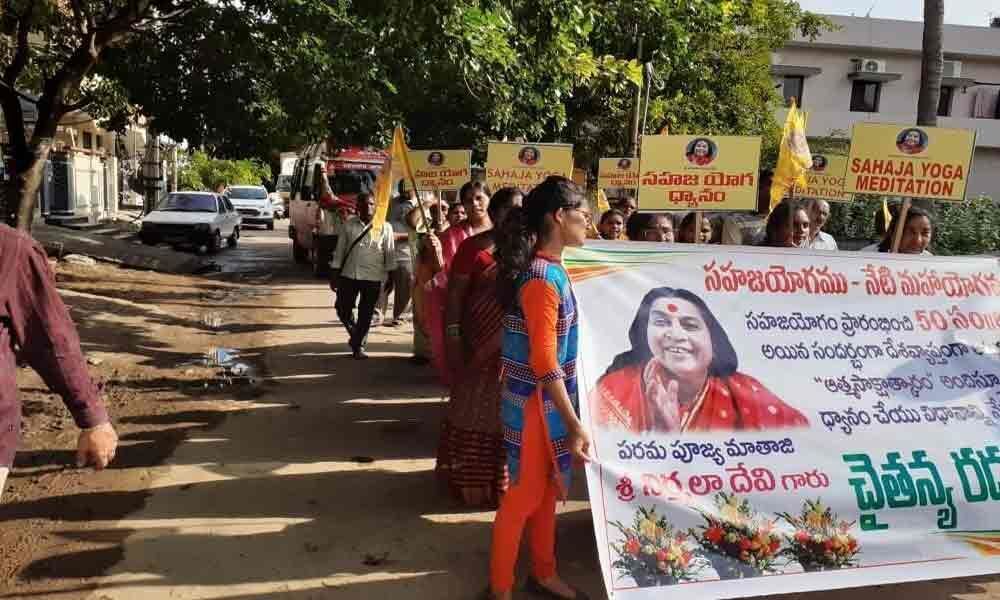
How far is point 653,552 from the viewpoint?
2.97 metres

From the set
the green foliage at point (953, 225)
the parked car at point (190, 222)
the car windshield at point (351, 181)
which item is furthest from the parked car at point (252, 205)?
the green foliage at point (953, 225)

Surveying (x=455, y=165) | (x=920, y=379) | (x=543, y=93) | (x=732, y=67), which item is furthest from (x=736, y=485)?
(x=732, y=67)

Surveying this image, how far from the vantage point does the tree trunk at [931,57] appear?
29.2 ft

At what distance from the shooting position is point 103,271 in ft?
42.8

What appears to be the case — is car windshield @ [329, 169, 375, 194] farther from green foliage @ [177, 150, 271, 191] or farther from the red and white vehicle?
green foliage @ [177, 150, 271, 191]

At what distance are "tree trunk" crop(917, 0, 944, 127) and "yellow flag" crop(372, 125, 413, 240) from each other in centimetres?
649

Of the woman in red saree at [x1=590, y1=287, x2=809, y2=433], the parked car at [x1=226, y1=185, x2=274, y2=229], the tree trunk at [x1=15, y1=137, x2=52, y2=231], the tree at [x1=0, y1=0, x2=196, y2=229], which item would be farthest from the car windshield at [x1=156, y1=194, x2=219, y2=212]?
the woman in red saree at [x1=590, y1=287, x2=809, y2=433]

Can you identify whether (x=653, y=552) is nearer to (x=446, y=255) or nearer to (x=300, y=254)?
(x=446, y=255)

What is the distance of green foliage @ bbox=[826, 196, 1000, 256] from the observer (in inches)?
494

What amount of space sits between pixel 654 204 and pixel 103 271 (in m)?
11.4

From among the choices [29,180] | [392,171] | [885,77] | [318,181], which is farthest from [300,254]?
[885,77]

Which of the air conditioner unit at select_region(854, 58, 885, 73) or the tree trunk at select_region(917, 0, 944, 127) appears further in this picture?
the air conditioner unit at select_region(854, 58, 885, 73)

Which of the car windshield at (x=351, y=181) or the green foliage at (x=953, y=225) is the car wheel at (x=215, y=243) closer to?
the car windshield at (x=351, y=181)

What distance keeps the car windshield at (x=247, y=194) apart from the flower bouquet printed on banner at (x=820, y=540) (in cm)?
2794
